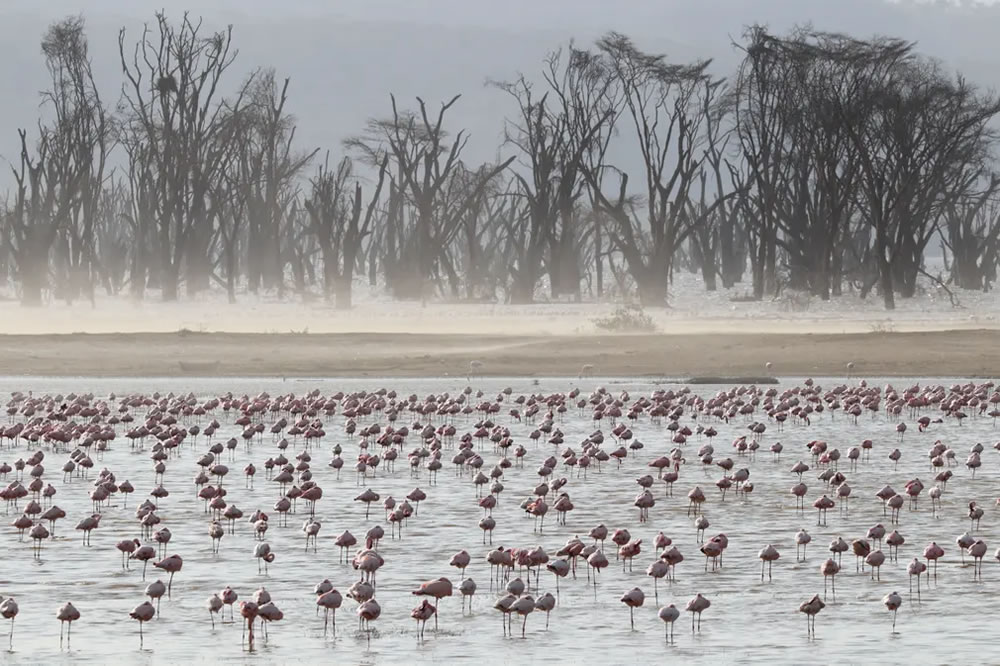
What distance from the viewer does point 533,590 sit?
35.3 feet

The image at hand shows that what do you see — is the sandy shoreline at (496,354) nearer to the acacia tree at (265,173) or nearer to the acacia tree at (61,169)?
the acacia tree at (61,169)

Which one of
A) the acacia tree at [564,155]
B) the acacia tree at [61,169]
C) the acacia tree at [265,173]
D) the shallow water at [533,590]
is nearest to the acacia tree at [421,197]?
the acacia tree at [564,155]

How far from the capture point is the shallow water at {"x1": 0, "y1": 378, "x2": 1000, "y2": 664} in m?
9.10

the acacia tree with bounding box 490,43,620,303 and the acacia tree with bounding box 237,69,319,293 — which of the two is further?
the acacia tree with bounding box 237,69,319,293

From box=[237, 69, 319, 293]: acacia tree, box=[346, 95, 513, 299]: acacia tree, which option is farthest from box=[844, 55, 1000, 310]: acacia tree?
box=[237, 69, 319, 293]: acacia tree

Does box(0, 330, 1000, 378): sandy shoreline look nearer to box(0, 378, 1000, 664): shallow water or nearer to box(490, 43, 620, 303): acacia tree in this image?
box(0, 378, 1000, 664): shallow water

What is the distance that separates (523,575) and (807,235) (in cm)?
5249

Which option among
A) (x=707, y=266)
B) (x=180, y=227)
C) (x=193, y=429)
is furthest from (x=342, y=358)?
(x=707, y=266)

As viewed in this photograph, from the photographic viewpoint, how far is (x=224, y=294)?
69000 millimetres

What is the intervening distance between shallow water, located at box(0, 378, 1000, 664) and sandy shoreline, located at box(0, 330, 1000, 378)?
16178 mm

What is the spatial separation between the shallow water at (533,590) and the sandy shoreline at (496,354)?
16.2 metres

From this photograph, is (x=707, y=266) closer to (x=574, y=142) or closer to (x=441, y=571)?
(x=574, y=142)

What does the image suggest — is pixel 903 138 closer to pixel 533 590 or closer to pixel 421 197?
pixel 421 197

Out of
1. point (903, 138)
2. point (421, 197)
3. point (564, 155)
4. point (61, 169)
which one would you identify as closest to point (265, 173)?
point (421, 197)
